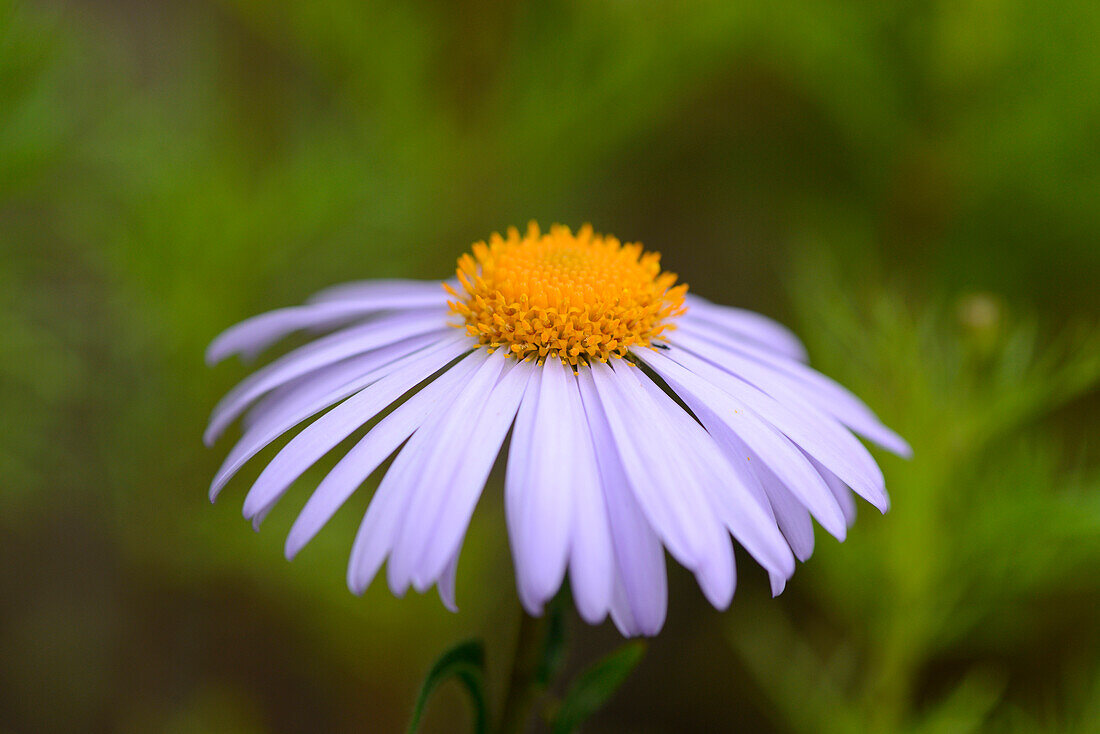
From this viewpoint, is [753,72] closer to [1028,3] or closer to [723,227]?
[723,227]

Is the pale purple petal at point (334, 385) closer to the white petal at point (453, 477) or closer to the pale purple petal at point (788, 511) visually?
the white petal at point (453, 477)

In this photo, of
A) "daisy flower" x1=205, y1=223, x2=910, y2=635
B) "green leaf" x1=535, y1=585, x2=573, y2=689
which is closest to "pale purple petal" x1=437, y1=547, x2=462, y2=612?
"daisy flower" x1=205, y1=223, x2=910, y2=635

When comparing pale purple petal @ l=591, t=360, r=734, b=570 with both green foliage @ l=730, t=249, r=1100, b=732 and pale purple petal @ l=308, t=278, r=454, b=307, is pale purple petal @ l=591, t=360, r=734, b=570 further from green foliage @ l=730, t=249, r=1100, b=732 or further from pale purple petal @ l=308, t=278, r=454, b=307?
green foliage @ l=730, t=249, r=1100, b=732

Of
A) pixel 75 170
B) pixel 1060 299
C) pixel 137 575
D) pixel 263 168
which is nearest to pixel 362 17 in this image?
pixel 263 168

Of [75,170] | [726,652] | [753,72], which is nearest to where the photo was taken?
[75,170]

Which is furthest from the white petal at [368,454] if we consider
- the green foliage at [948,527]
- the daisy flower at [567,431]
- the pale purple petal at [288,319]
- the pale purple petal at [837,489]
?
the green foliage at [948,527]

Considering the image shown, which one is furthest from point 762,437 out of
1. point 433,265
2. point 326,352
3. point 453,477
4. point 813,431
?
point 433,265

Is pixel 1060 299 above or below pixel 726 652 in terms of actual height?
above

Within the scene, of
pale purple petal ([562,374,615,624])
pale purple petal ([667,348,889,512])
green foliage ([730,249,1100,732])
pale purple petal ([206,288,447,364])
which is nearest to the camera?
pale purple petal ([562,374,615,624])
